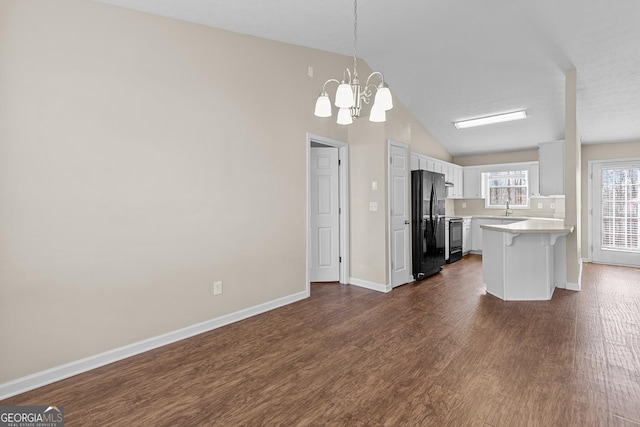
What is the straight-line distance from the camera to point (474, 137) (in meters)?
6.61

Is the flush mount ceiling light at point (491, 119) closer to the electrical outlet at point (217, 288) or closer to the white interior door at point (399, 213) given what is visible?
the white interior door at point (399, 213)

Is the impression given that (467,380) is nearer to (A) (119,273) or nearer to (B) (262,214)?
(B) (262,214)

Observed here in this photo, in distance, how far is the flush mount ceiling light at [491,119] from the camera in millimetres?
5386

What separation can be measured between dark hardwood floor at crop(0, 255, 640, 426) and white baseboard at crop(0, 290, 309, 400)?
76 millimetres

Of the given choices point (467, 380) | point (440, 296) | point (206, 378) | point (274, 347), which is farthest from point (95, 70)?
point (440, 296)

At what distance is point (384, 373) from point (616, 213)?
6.61m

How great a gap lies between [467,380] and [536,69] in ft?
13.8

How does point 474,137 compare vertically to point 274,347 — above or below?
above

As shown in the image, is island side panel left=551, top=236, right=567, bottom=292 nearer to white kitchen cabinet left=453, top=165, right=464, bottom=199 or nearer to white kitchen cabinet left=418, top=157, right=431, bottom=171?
white kitchen cabinet left=418, top=157, right=431, bottom=171

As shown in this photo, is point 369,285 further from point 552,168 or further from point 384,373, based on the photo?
point 552,168

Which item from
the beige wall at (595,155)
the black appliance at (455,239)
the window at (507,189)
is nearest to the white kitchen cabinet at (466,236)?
the black appliance at (455,239)

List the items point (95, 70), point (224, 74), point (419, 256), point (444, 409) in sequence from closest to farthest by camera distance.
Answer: point (444, 409) < point (95, 70) < point (224, 74) < point (419, 256)

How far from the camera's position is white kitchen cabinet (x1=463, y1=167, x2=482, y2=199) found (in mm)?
7425
